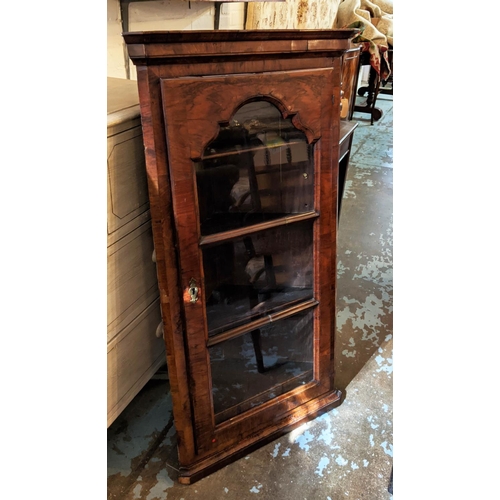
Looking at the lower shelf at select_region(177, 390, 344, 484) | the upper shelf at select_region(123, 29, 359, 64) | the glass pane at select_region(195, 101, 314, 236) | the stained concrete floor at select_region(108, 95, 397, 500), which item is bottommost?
the stained concrete floor at select_region(108, 95, 397, 500)

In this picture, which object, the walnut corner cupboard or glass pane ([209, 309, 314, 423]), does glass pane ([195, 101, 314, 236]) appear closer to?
the walnut corner cupboard

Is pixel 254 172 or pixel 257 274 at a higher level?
pixel 254 172

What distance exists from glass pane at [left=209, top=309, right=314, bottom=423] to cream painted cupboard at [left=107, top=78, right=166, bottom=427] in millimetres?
232

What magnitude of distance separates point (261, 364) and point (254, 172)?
525mm

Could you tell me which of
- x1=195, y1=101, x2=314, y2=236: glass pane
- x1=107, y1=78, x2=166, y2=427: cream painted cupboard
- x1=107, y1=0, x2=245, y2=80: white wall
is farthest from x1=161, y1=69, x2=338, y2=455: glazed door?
x1=107, y1=0, x2=245, y2=80: white wall

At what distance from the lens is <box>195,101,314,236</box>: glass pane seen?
98cm

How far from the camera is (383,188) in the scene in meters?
3.17

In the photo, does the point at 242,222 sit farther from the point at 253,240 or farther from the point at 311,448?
the point at 311,448

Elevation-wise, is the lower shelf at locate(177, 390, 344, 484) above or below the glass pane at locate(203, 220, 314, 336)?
below

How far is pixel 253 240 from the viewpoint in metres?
1.11

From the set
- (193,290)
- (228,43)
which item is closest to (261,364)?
(193,290)

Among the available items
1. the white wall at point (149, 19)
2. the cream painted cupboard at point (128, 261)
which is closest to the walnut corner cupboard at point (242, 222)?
the cream painted cupboard at point (128, 261)

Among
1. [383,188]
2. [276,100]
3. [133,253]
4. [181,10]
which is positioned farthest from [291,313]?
[383,188]

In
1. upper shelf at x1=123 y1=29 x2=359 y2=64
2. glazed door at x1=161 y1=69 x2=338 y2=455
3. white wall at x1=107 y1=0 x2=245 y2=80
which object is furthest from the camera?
white wall at x1=107 y1=0 x2=245 y2=80
